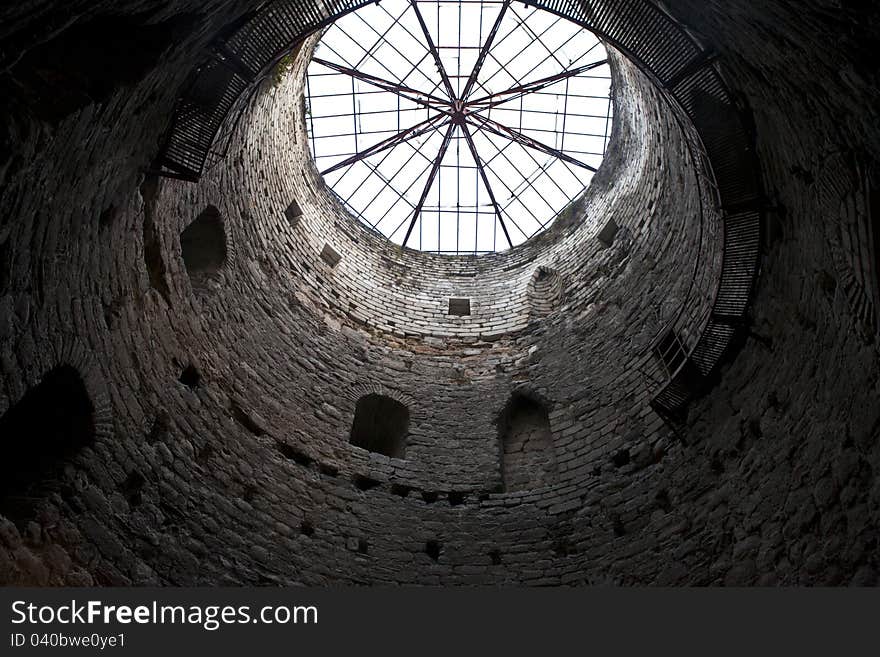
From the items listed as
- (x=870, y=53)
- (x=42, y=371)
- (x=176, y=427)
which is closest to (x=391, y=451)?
(x=176, y=427)

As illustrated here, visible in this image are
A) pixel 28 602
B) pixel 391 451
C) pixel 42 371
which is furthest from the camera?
pixel 391 451

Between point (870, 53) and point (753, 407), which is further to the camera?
point (753, 407)

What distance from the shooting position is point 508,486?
11109 millimetres

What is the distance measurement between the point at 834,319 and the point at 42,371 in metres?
7.42

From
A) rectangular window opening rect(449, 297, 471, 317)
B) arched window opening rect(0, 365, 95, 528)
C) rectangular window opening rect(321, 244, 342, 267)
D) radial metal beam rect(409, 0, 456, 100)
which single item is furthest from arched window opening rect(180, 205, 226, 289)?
radial metal beam rect(409, 0, 456, 100)

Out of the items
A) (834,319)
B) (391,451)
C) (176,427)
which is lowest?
(834,319)

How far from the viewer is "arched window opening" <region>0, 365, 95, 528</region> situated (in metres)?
7.06

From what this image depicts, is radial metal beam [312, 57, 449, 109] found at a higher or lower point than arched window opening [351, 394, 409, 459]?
higher

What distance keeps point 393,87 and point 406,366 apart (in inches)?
220

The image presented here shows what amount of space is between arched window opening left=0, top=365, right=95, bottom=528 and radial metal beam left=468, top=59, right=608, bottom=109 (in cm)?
1025

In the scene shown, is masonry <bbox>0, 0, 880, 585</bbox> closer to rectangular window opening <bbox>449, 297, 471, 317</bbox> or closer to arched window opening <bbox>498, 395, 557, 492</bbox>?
arched window opening <bbox>498, 395, 557, 492</bbox>

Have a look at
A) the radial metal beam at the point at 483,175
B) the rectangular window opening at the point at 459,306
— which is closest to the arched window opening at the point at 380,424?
the rectangular window opening at the point at 459,306

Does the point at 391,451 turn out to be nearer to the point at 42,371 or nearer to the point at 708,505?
the point at 708,505

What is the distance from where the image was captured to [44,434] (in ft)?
24.5
